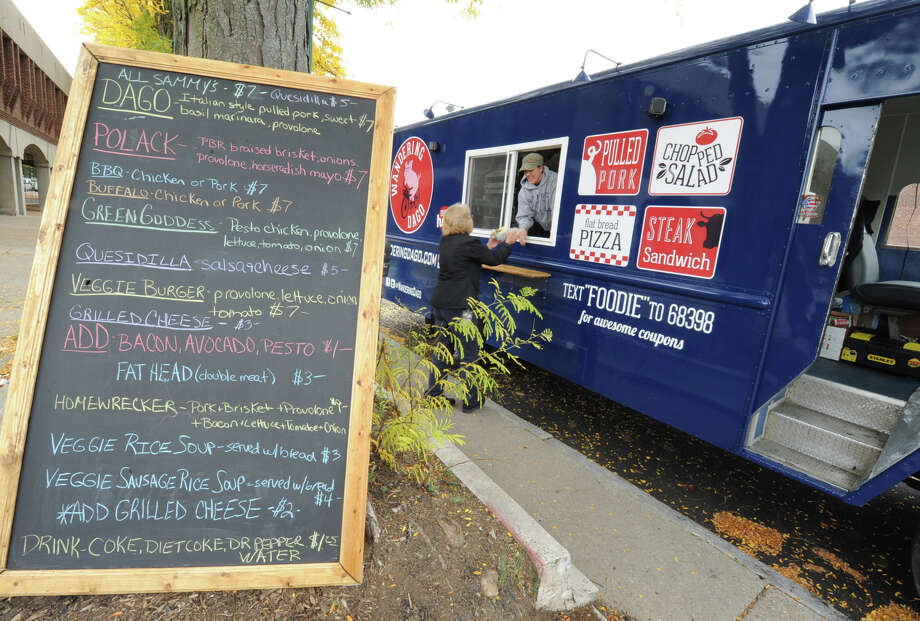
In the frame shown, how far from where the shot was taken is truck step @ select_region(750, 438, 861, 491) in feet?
8.33

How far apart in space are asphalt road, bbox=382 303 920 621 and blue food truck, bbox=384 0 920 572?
519mm

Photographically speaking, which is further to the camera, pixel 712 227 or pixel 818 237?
pixel 712 227

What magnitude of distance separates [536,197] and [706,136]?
5.42ft

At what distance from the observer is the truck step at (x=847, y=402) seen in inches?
107

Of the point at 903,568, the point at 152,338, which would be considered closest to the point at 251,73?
the point at 152,338

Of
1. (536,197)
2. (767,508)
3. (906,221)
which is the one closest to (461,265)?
(536,197)

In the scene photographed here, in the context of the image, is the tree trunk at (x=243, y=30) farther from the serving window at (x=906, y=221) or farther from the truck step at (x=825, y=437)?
the serving window at (x=906, y=221)

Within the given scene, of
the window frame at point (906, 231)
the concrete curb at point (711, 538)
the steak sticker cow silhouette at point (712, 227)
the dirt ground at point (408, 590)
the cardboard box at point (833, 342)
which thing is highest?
the window frame at point (906, 231)

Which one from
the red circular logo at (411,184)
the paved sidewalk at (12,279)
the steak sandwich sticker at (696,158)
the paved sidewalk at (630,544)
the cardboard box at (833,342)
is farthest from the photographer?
the red circular logo at (411,184)

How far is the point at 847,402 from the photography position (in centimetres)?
287

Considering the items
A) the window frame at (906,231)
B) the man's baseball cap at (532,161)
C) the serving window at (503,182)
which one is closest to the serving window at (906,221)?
the window frame at (906,231)

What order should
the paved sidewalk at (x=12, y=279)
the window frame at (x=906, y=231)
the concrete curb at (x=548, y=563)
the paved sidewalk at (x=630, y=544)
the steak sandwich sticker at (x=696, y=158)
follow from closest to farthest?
the concrete curb at (x=548, y=563), the paved sidewalk at (x=630, y=544), the steak sandwich sticker at (x=696, y=158), the window frame at (x=906, y=231), the paved sidewalk at (x=12, y=279)

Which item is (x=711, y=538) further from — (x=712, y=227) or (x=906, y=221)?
(x=906, y=221)

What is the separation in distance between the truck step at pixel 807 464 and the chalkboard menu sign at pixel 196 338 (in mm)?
2512
